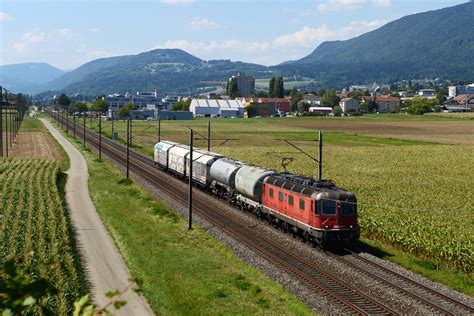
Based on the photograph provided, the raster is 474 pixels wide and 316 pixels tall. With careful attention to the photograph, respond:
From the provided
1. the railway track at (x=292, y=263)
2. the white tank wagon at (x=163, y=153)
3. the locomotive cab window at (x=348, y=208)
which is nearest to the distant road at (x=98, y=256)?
the railway track at (x=292, y=263)

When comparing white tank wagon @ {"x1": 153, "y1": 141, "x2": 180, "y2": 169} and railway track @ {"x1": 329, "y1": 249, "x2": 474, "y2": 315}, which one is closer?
railway track @ {"x1": 329, "y1": 249, "x2": 474, "y2": 315}

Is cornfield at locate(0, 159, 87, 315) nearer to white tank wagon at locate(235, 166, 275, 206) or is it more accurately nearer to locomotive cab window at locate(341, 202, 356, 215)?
white tank wagon at locate(235, 166, 275, 206)

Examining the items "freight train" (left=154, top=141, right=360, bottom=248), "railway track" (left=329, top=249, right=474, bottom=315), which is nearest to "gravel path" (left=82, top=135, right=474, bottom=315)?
"railway track" (left=329, top=249, right=474, bottom=315)

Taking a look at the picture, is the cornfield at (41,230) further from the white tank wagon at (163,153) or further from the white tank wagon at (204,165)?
the white tank wagon at (204,165)

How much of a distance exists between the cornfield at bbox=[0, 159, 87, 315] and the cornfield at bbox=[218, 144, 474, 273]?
63.2 feet

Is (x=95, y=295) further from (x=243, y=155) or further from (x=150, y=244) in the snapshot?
(x=243, y=155)

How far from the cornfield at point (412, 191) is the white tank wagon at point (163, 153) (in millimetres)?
13522

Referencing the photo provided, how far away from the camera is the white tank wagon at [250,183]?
42656 mm

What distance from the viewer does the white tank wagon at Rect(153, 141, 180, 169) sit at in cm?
7246

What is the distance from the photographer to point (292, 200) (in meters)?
37.1

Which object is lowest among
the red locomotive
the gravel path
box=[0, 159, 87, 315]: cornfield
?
the gravel path

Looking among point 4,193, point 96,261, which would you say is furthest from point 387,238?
point 4,193

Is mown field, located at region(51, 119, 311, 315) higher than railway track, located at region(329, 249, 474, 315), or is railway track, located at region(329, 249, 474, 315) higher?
mown field, located at region(51, 119, 311, 315)

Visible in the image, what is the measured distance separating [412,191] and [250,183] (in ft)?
59.6
